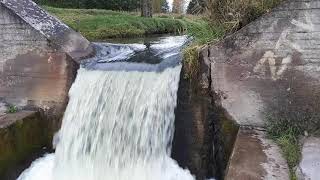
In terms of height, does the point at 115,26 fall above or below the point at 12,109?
above

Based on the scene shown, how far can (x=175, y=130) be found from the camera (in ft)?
21.2

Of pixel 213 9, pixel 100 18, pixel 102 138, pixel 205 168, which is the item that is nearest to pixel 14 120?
pixel 102 138

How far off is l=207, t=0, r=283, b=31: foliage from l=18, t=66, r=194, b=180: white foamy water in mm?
990

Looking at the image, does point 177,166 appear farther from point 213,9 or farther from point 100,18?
point 100,18

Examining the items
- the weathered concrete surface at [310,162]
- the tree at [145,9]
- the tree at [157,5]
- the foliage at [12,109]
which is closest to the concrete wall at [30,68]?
the foliage at [12,109]

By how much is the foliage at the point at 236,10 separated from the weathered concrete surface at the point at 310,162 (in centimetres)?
184

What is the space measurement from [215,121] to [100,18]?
35.7 feet

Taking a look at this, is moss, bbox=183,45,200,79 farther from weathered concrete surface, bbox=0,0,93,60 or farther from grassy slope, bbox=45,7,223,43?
grassy slope, bbox=45,7,223,43

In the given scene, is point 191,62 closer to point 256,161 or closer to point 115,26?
point 256,161

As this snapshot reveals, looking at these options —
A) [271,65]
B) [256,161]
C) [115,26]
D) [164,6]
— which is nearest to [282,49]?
[271,65]

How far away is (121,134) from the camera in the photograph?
636 cm

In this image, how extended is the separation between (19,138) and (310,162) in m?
4.12

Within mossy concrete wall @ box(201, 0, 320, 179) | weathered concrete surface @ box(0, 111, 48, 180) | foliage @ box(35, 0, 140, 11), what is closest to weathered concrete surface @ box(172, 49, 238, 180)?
mossy concrete wall @ box(201, 0, 320, 179)

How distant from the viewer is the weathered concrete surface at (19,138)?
6.34m
